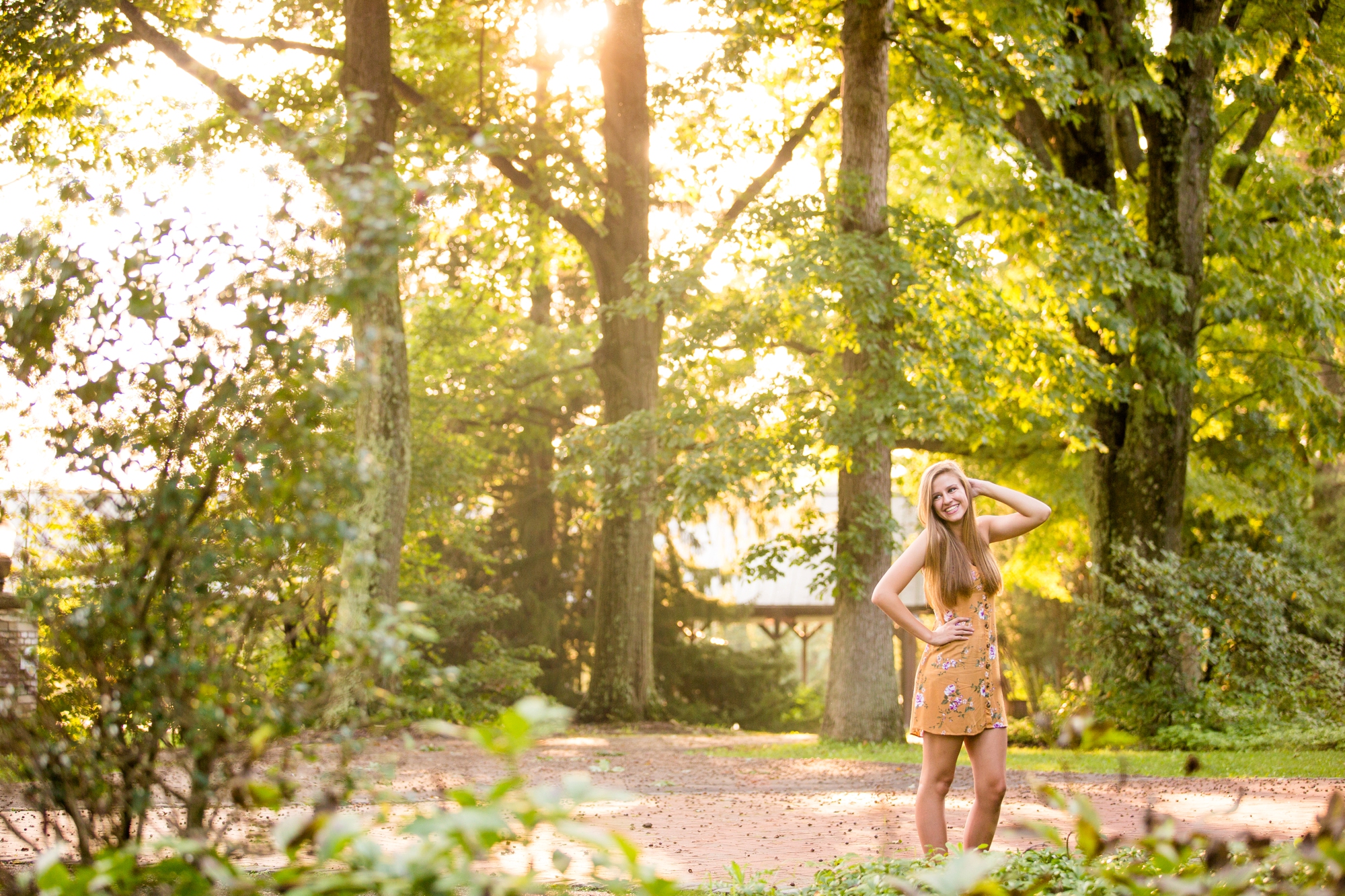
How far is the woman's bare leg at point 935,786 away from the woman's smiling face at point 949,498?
926 millimetres

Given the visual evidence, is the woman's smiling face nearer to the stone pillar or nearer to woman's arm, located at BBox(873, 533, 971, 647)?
woman's arm, located at BBox(873, 533, 971, 647)

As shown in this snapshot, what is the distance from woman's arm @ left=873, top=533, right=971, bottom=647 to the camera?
5.27 m

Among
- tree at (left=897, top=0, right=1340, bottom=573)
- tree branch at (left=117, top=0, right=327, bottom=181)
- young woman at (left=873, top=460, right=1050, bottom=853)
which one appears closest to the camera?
young woman at (left=873, top=460, right=1050, bottom=853)

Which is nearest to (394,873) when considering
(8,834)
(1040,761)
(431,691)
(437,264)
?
(8,834)

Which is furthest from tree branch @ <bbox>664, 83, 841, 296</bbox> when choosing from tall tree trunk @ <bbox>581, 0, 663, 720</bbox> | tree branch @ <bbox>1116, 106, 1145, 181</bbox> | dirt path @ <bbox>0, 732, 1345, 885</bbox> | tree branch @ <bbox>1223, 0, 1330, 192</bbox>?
dirt path @ <bbox>0, 732, 1345, 885</bbox>

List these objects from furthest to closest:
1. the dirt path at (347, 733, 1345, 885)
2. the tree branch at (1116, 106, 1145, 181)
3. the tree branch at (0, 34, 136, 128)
Answer: the tree branch at (1116, 106, 1145, 181)
the tree branch at (0, 34, 136, 128)
the dirt path at (347, 733, 1345, 885)

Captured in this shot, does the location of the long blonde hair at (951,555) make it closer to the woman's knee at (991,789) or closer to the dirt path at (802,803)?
the woman's knee at (991,789)

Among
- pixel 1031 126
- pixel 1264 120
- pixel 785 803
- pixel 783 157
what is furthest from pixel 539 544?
pixel 785 803

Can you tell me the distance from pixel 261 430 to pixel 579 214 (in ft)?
49.6

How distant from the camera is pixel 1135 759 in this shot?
12008 millimetres

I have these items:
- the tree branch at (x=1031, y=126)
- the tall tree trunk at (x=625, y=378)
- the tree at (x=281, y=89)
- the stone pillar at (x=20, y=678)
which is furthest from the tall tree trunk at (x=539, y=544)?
the stone pillar at (x=20, y=678)

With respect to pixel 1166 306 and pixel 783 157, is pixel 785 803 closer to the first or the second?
pixel 1166 306

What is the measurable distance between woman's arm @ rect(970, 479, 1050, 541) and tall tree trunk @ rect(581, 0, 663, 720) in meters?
11.7

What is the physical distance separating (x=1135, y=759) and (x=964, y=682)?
7740 mm
